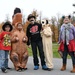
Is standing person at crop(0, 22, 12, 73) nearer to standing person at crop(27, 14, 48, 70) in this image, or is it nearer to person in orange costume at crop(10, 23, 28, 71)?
person in orange costume at crop(10, 23, 28, 71)

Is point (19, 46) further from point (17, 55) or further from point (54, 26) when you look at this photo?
point (54, 26)

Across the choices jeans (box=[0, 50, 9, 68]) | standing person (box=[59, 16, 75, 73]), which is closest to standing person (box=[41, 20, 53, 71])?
standing person (box=[59, 16, 75, 73])

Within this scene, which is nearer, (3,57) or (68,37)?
(68,37)

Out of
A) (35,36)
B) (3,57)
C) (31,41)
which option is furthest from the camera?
(31,41)

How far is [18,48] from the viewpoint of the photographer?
898cm

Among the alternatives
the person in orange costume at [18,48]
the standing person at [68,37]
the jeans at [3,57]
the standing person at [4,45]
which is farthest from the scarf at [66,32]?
the jeans at [3,57]

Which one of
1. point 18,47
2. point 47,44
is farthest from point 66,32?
point 18,47

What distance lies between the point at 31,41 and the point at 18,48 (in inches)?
21.6

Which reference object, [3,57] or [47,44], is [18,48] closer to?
[3,57]

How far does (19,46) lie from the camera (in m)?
8.97

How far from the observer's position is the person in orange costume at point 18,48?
352 inches

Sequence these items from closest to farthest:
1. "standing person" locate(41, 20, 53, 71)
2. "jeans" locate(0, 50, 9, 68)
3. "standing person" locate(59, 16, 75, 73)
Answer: "standing person" locate(59, 16, 75, 73), "jeans" locate(0, 50, 9, 68), "standing person" locate(41, 20, 53, 71)

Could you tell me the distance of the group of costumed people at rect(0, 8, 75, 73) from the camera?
29.1 feet

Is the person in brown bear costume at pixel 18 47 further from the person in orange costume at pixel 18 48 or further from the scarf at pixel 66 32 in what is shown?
the scarf at pixel 66 32
